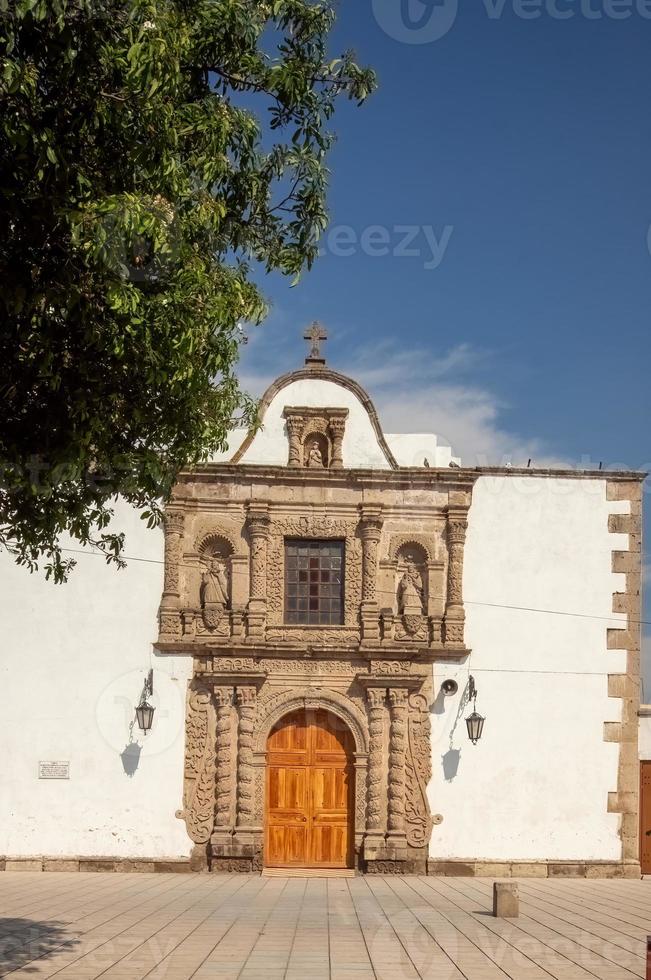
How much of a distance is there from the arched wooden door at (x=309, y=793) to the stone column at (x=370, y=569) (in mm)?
A: 1383

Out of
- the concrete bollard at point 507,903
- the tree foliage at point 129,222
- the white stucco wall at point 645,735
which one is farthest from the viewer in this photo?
the white stucco wall at point 645,735

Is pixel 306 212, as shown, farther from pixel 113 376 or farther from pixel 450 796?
pixel 450 796

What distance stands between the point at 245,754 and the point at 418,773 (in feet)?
7.96

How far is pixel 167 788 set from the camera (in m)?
17.2

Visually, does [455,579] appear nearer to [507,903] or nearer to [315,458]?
[315,458]

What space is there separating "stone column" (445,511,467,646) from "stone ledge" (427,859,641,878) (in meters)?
3.03

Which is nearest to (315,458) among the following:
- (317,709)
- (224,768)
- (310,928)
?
(317,709)

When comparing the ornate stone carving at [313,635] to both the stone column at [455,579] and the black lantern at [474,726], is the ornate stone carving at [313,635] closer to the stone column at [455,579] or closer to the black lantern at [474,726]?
the stone column at [455,579]

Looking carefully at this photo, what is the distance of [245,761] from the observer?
17281 millimetres

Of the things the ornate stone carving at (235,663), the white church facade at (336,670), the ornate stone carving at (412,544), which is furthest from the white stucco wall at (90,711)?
the ornate stone carving at (412,544)

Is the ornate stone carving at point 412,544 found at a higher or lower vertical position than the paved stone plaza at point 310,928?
higher

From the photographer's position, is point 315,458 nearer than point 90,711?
No

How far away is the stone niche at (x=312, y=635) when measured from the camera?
1722 centimetres

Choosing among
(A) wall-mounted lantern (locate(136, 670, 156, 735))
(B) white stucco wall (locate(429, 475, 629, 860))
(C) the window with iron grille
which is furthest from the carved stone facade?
(A) wall-mounted lantern (locate(136, 670, 156, 735))
